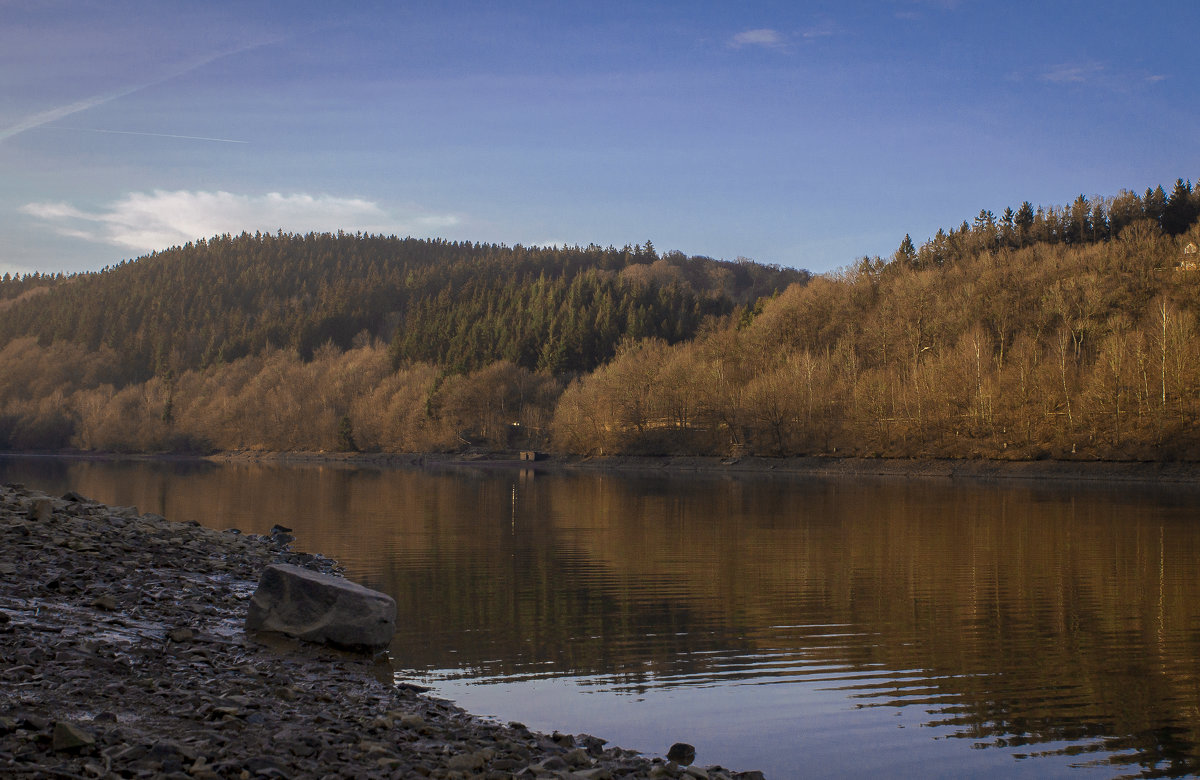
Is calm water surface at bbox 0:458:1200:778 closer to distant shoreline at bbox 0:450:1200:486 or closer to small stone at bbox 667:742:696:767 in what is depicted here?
small stone at bbox 667:742:696:767

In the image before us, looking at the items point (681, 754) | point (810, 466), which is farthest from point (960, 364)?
point (681, 754)

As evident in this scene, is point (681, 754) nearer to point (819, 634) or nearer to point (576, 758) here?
point (576, 758)

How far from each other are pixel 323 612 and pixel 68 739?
722cm

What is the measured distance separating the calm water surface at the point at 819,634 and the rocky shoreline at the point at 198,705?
4.22 feet

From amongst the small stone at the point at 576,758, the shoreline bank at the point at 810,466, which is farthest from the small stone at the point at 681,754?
the shoreline bank at the point at 810,466

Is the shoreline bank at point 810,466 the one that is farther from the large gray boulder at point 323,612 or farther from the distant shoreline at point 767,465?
the large gray boulder at point 323,612

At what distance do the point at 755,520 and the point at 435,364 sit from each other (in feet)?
419

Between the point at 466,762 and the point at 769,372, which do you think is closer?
the point at 466,762

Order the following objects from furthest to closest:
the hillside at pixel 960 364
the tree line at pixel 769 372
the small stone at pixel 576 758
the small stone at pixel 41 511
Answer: the tree line at pixel 769 372
the hillside at pixel 960 364
the small stone at pixel 41 511
the small stone at pixel 576 758

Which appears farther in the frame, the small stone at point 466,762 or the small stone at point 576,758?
the small stone at point 576,758

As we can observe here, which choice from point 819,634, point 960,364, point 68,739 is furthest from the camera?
point 960,364

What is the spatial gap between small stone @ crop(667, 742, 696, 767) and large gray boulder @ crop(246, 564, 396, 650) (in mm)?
6268

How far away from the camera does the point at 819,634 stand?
52.6 feet

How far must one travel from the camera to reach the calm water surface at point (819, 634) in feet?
34.6
